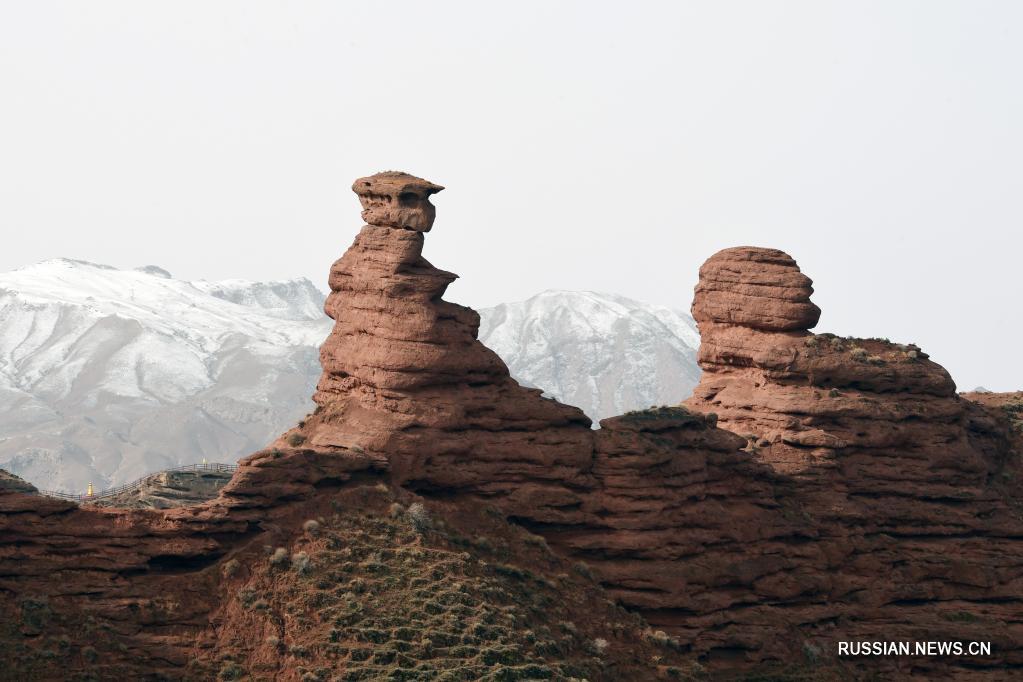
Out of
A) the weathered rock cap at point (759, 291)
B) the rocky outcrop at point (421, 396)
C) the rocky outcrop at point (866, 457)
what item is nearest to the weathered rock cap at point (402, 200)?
the rocky outcrop at point (421, 396)

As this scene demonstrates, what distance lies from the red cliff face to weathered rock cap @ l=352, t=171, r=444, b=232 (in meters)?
0.13

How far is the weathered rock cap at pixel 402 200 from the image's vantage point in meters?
88.2

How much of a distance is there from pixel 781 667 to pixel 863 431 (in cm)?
1606

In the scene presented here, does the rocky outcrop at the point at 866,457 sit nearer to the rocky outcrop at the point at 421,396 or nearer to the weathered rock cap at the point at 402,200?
the rocky outcrop at the point at 421,396

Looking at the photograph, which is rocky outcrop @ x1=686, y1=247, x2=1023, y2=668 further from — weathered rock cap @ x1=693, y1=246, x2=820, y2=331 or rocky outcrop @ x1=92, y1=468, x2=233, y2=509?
rocky outcrop @ x1=92, y1=468, x2=233, y2=509

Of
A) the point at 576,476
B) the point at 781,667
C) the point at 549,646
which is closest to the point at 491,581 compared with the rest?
the point at 549,646

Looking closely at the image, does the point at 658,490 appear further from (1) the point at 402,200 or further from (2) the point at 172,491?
(2) the point at 172,491

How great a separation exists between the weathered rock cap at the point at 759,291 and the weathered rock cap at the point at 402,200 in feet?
74.3

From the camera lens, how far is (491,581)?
8250cm

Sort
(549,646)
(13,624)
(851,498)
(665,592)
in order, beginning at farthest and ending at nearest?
(851,498) → (665,592) → (549,646) → (13,624)

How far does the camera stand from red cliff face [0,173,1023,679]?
78.3m

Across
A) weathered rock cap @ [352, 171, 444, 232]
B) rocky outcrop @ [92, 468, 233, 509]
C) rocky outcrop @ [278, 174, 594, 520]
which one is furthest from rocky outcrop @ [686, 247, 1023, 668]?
rocky outcrop @ [92, 468, 233, 509]

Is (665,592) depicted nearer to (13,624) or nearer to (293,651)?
(293,651)

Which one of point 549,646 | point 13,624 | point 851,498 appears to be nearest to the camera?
point 13,624
